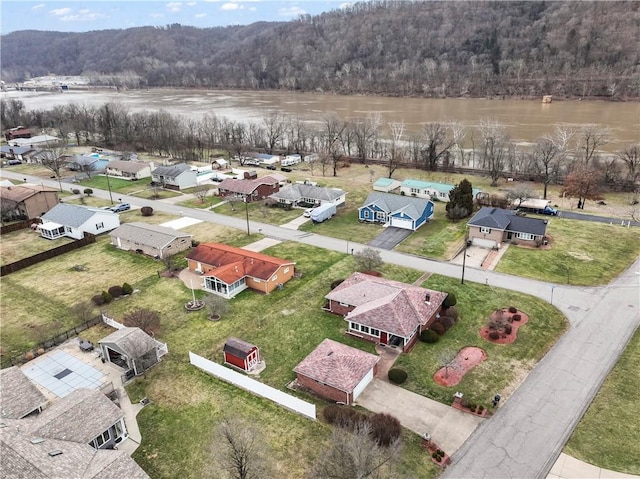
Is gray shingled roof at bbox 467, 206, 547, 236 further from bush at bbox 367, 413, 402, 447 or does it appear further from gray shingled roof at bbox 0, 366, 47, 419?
gray shingled roof at bbox 0, 366, 47, 419

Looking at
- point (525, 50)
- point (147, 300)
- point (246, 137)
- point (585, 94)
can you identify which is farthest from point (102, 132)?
point (525, 50)

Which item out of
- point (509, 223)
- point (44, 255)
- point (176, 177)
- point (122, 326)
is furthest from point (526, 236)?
point (176, 177)

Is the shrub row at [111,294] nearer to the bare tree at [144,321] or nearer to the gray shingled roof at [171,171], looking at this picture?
the bare tree at [144,321]

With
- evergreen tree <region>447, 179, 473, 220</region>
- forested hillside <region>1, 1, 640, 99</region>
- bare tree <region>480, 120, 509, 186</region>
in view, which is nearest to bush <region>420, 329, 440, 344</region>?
evergreen tree <region>447, 179, 473, 220</region>

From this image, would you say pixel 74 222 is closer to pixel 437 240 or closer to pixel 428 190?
pixel 437 240

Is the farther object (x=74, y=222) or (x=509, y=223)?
(x=74, y=222)
